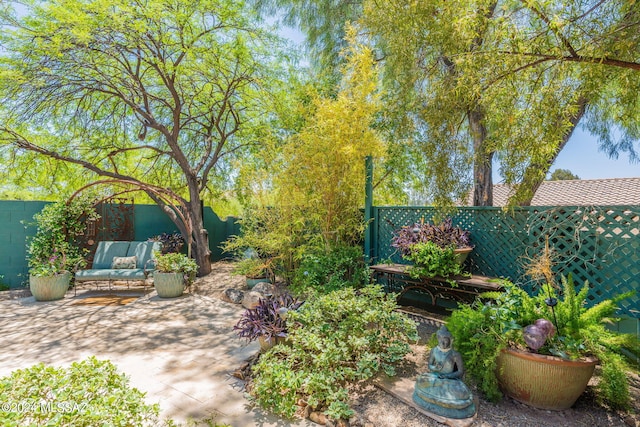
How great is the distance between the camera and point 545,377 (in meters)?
2.22

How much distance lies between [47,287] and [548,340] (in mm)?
6500

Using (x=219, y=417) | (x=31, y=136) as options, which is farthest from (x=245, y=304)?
(x=31, y=136)

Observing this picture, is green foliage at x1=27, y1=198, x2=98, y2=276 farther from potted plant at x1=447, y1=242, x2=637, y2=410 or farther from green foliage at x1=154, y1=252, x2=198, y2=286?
potted plant at x1=447, y1=242, x2=637, y2=410

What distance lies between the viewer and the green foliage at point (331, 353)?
2318mm

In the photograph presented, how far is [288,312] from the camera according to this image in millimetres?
2963

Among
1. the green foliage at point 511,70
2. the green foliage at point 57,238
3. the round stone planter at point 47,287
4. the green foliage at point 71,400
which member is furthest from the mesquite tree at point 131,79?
the green foliage at point 71,400

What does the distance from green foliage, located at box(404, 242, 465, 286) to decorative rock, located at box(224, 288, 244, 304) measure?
272cm

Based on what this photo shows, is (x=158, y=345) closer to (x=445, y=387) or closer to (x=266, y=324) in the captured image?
(x=266, y=324)

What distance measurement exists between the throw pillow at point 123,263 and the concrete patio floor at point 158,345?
0.89 metres

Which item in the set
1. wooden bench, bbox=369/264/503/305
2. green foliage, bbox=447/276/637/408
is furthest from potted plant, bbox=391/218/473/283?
green foliage, bbox=447/276/637/408

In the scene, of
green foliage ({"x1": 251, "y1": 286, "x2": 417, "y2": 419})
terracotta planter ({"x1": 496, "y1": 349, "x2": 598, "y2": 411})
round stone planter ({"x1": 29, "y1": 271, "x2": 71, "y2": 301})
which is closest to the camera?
terracotta planter ({"x1": 496, "y1": 349, "x2": 598, "y2": 411})

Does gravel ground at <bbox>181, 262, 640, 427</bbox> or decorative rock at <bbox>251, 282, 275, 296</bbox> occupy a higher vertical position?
decorative rock at <bbox>251, 282, 275, 296</bbox>

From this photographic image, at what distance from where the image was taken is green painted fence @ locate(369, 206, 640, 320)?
297cm

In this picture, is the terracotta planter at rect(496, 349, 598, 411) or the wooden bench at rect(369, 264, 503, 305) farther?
the wooden bench at rect(369, 264, 503, 305)
